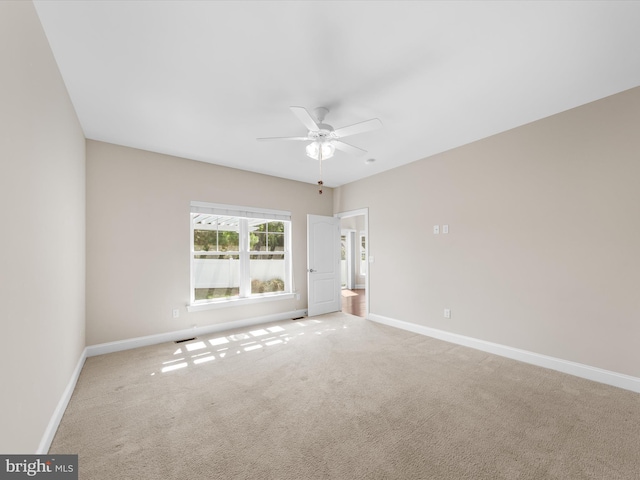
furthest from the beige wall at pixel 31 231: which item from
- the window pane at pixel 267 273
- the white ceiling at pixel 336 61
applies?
the window pane at pixel 267 273

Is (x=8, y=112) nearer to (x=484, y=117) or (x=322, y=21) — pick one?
(x=322, y=21)

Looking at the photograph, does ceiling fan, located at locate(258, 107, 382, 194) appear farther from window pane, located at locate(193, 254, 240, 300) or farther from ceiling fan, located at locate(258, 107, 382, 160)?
window pane, located at locate(193, 254, 240, 300)

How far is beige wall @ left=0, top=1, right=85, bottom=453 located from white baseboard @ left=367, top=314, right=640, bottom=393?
420 cm

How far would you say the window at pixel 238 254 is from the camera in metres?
4.34

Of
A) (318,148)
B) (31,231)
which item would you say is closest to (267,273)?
(318,148)

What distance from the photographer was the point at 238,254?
185 inches

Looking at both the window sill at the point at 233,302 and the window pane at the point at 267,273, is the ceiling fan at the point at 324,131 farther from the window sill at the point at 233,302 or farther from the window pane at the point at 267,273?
the window sill at the point at 233,302

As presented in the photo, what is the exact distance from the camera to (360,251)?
9508 millimetres

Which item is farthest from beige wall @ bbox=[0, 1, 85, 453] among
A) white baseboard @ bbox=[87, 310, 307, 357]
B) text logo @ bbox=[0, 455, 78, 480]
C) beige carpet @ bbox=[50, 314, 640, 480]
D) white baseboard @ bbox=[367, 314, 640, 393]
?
white baseboard @ bbox=[367, 314, 640, 393]

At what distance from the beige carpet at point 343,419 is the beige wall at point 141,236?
620 millimetres

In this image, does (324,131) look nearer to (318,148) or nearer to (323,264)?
(318,148)

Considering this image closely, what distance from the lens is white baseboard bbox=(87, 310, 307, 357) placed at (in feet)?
11.3

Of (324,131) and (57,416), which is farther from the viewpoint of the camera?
(324,131)

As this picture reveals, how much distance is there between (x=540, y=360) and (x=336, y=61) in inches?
147
